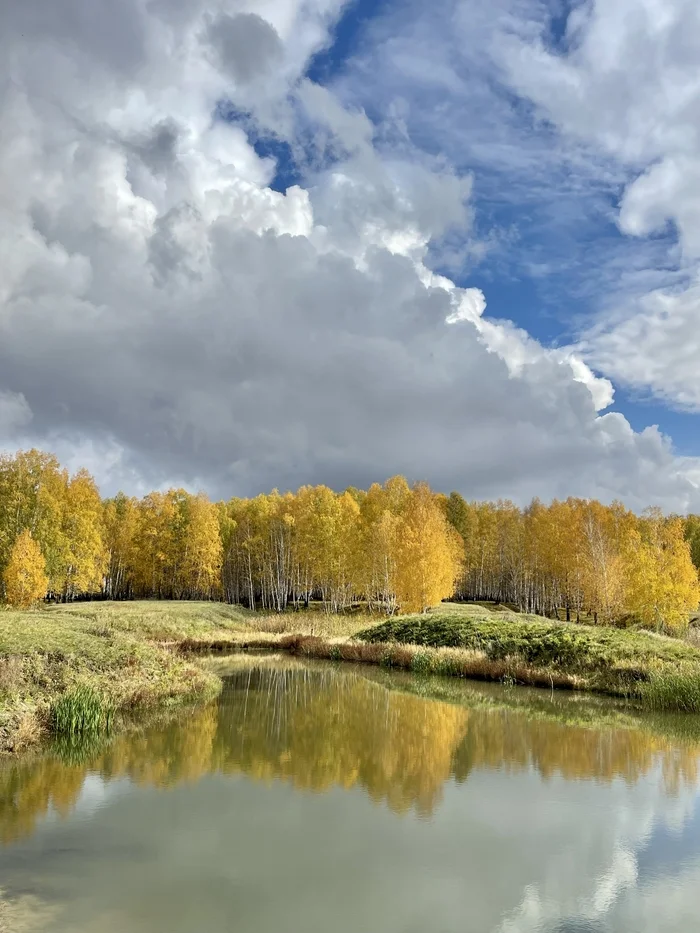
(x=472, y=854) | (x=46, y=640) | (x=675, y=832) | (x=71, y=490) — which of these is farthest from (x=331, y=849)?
(x=71, y=490)

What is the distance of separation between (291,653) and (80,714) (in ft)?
89.4

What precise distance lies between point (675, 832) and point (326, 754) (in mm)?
8799

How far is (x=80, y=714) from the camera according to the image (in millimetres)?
18531

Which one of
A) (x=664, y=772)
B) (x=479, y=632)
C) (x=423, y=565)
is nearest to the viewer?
(x=664, y=772)

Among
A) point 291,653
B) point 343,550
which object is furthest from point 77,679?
point 343,550

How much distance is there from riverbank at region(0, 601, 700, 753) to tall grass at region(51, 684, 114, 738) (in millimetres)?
113

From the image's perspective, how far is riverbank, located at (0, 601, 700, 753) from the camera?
65.1 feet

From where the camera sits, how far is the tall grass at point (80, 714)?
18.2 metres

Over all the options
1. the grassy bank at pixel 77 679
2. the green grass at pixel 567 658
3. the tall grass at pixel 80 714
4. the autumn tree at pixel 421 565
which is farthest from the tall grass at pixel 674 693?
the autumn tree at pixel 421 565

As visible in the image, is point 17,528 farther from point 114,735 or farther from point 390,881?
point 390,881

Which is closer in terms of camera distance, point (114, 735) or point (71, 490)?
point (114, 735)

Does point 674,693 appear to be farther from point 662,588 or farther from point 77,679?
point 662,588

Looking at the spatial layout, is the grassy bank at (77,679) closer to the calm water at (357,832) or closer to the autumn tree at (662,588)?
the calm water at (357,832)

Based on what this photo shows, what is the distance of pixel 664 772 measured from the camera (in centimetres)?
1622
